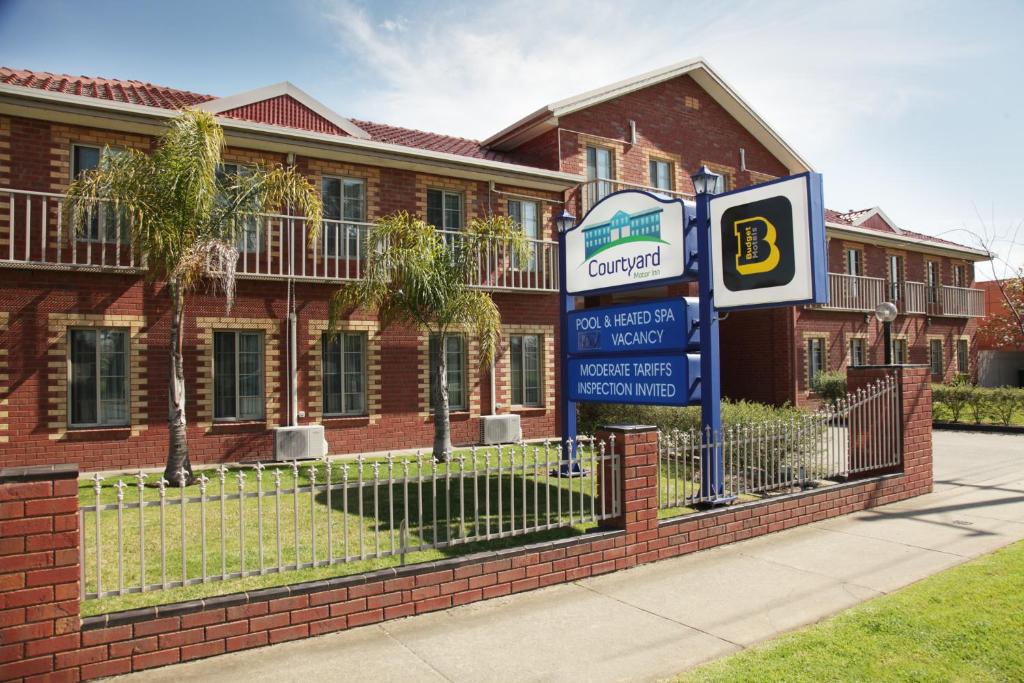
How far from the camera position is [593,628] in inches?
204

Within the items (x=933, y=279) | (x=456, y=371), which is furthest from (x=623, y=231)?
(x=933, y=279)

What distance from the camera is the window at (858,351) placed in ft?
82.5

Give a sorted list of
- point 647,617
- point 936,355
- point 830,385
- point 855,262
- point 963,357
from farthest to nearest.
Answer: point 963,357
point 936,355
point 855,262
point 830,385
point 647,617

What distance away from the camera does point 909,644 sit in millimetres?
4703

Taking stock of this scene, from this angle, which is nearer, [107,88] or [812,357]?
[107,88]

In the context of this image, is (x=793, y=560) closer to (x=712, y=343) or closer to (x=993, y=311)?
(x=712, y=343)

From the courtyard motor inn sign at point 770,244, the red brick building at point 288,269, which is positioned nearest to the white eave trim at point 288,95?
the red brick building at point 288,269

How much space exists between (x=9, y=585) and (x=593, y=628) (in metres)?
3.73

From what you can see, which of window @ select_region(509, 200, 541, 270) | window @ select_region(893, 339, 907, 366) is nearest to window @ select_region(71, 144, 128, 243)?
window @ select_region(509, 200, 541, 270)

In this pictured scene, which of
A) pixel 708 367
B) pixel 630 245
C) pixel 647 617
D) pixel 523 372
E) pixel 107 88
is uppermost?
pixel 107 88

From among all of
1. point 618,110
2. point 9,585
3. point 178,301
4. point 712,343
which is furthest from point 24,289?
point 618,110

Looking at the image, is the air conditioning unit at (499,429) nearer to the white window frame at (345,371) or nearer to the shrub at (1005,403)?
the white window frame at (345,371)

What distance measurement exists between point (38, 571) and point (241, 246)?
31.8 ft

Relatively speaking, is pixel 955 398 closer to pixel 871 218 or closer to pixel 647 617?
pixel 871 218
